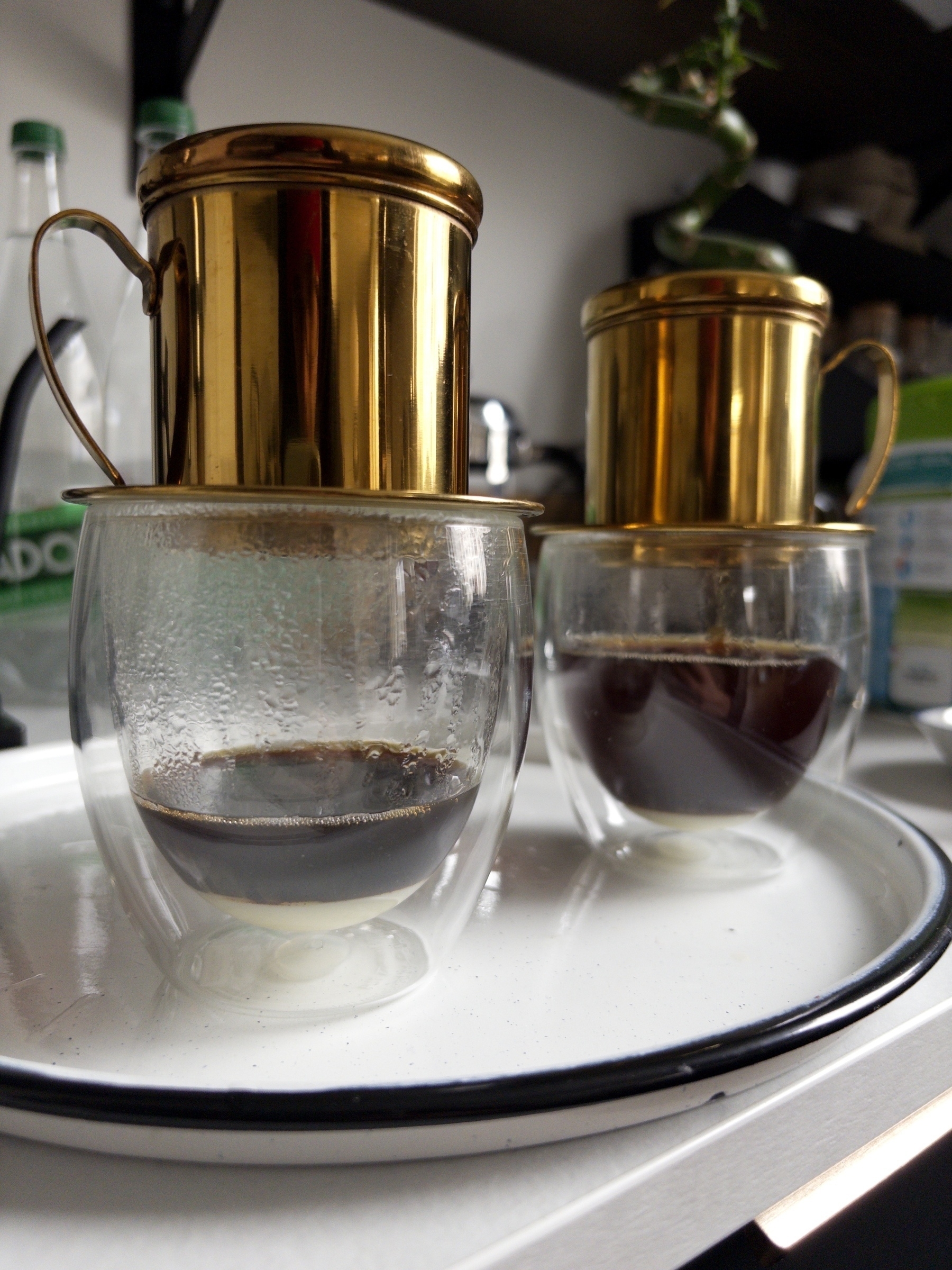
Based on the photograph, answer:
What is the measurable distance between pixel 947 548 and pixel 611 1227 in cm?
74

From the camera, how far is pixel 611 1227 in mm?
215

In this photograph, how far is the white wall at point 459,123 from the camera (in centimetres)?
69

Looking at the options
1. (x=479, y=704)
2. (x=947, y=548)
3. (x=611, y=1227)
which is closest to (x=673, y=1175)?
(x=611, y=1227)

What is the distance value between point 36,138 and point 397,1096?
0.63m

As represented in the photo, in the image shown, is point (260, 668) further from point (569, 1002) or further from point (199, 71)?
point (199, 71)

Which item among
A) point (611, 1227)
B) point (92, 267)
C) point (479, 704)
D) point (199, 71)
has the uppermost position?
point (199, 71)

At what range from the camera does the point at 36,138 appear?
59 centimetres

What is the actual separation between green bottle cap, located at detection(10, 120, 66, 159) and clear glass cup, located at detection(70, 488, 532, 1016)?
424 millimetres

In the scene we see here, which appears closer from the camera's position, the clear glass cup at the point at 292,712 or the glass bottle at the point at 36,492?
the clear glass cup at the point at 292,712

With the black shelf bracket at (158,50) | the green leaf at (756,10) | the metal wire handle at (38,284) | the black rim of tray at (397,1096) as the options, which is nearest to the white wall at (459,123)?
the black shelf bracket at (158,50)

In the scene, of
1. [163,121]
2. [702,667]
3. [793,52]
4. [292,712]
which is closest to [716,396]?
[702,667]

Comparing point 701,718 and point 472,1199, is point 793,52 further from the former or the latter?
point 472,1199

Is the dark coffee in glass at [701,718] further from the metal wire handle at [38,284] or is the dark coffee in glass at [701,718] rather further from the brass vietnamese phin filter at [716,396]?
the metal wire handle at [38,284]

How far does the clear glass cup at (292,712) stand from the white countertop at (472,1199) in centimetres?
8
